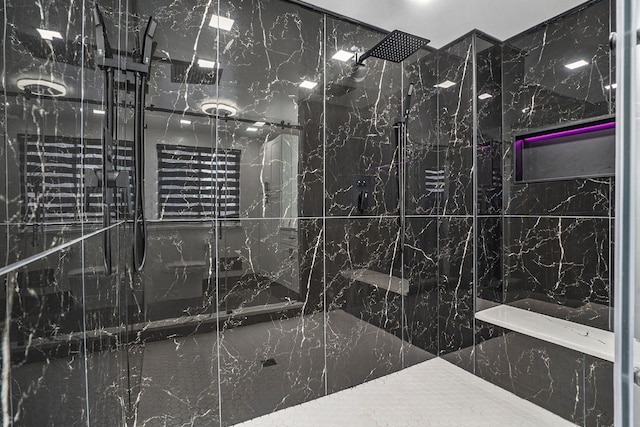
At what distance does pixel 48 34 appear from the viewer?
0.54 meters

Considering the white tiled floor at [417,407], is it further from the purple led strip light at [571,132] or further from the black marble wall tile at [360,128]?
the purple led strip light at [571,132]

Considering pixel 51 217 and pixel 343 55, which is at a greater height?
pixel 343 55

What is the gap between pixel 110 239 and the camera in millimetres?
1161

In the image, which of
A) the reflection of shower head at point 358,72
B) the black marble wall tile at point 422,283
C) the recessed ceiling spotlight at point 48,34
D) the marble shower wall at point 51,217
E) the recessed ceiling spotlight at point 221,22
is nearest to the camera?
the marble shower wall at point 51,217

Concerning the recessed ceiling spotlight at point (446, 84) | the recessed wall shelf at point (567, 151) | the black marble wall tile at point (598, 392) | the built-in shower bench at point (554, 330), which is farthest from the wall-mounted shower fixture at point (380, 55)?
the black marble wall tile at point (598, 392)

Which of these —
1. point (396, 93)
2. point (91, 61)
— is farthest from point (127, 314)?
point (396, 93)

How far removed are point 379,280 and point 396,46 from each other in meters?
1.72

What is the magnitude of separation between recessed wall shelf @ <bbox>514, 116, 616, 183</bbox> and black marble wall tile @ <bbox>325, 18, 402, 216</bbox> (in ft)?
3.62

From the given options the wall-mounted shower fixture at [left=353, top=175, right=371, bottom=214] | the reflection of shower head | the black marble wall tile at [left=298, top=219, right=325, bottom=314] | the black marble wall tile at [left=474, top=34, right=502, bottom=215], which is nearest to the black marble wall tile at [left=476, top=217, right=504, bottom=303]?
the black marble wall tile at [left=474, top=34, right=502, bottom=215]

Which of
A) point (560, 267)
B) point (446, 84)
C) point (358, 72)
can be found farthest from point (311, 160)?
point (560, 267)

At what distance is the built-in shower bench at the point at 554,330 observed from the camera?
77.7 inches

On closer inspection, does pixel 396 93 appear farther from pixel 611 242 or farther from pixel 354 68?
pixel 611 242

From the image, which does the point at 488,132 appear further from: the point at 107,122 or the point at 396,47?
the point at 107,122

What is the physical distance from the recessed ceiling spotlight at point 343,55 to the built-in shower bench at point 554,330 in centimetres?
227
